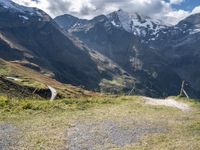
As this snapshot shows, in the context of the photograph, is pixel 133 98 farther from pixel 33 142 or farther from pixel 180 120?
pixel 33 142

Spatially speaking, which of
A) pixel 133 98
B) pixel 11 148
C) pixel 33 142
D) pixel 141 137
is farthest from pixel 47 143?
pixel 133 98

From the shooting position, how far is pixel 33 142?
33.7m

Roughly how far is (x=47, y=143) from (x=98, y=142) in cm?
424

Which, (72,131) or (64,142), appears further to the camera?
(72,131)

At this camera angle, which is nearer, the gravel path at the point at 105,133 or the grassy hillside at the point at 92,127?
the gravel path at the point at 105,133

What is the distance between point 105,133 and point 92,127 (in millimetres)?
2821

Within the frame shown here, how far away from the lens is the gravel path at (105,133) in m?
34.0

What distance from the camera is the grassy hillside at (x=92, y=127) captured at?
3425cm

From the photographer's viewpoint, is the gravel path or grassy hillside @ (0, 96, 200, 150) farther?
grassy hillside @ (0, 96, 200, 150)

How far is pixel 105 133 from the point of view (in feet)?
125

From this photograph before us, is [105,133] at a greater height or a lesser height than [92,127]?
lesser

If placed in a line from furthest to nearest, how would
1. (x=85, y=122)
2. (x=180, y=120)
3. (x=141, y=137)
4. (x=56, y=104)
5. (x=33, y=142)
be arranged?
(x=56, y=104) < (x=180, y=120) < (x=85, y=122) < (x=141, y=137) < (x=33, y=142)

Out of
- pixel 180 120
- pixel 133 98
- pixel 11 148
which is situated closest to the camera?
pixel 11 148

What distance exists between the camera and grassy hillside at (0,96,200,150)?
112 feet
